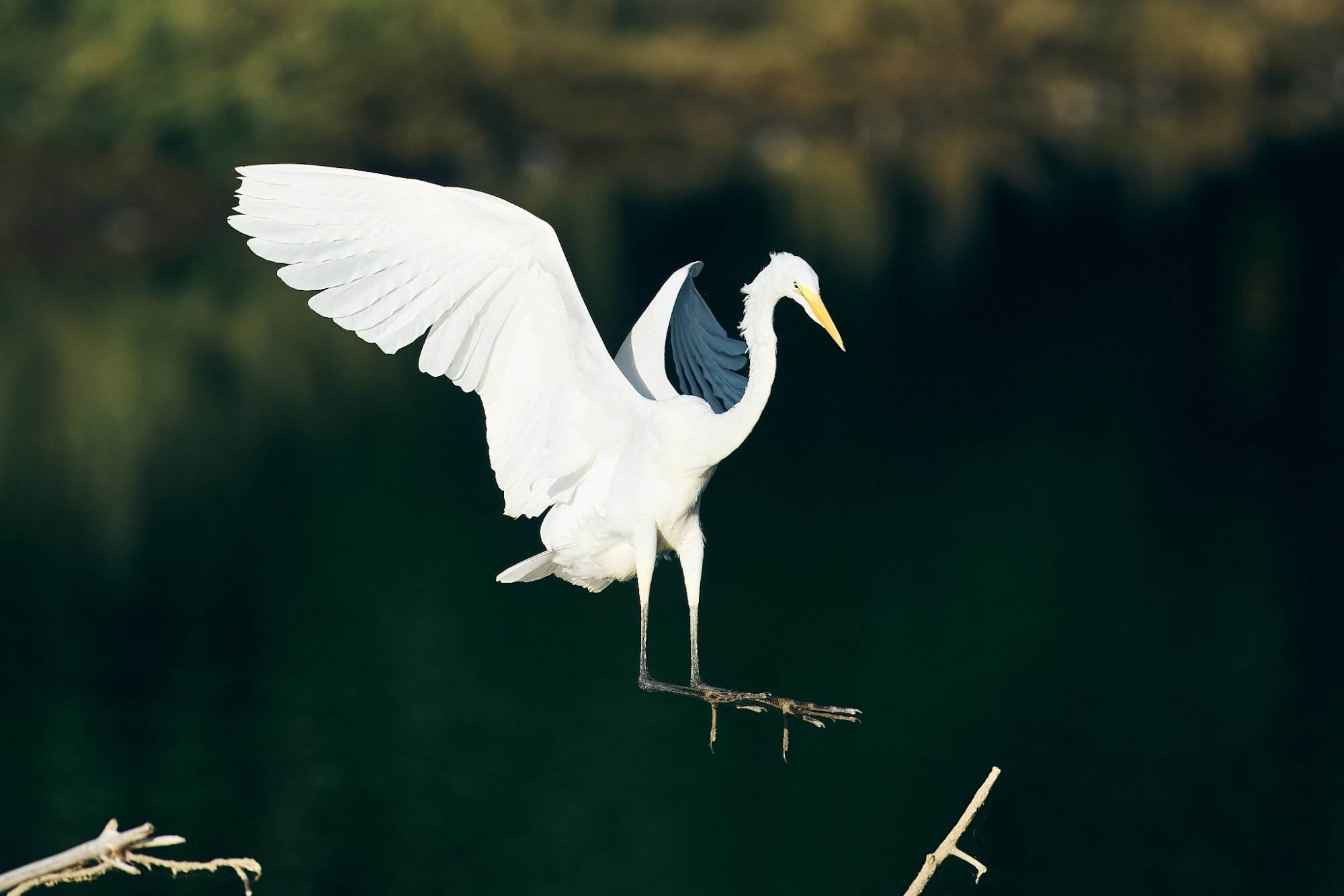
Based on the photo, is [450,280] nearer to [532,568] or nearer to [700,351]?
[532,568]

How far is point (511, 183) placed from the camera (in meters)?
27.5

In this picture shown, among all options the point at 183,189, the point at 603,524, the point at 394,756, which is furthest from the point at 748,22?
the point at 603,524

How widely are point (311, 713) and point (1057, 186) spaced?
17.8 meters

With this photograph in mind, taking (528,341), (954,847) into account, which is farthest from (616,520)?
(954,847)

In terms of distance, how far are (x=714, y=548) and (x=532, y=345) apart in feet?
22.9

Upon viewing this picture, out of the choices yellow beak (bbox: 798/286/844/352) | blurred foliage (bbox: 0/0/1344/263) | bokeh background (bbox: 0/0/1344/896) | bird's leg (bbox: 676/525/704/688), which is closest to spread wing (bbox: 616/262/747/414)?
bird's leg (bbox: 676/525/704/688)

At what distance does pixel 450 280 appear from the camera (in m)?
4.97

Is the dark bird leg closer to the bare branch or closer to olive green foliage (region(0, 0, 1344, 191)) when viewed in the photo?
the bare branch

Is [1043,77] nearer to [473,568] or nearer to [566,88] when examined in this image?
[566,88]

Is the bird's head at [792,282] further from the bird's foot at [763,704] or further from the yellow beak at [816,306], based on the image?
the bird's foot at [763,704]

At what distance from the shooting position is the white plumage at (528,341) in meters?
4.86

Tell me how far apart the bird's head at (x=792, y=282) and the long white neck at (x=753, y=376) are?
1.2 inches

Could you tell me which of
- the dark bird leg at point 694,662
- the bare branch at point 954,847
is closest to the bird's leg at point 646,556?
the dark bird leg at point 694,662

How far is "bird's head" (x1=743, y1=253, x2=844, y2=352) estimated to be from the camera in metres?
4.68
